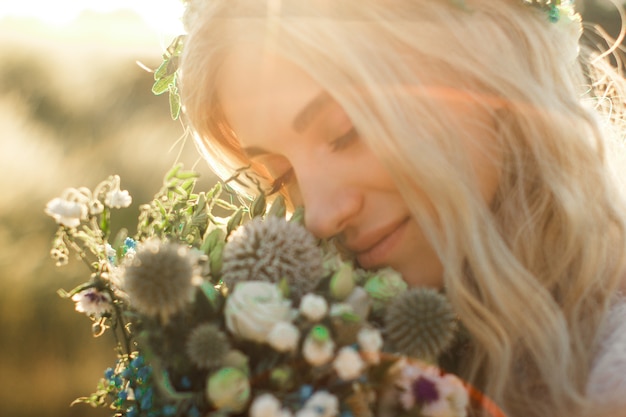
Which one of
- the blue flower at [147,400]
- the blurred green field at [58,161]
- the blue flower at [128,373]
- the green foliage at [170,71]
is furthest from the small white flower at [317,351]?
the blurred green field at [58,161]

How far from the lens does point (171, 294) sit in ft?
3.62

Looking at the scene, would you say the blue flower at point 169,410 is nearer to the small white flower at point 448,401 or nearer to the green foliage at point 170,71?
the small white flower at point 448,401

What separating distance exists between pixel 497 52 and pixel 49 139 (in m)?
2.53

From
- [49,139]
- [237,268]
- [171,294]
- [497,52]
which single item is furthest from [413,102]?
[49,139]

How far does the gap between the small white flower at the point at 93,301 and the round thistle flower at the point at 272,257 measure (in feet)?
0.79

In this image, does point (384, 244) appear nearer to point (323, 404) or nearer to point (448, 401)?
point (448, 401)

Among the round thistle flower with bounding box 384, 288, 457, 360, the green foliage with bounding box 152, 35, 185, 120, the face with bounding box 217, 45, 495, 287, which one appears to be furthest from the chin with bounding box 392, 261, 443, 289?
the green foliage with bounding box 152, 35, 185, 120

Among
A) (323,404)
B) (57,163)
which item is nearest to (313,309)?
(323,404)

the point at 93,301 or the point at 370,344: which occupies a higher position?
the point at 370,344

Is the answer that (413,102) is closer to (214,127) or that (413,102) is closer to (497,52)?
(497,52)

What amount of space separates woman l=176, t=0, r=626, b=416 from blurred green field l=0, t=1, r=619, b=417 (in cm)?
134

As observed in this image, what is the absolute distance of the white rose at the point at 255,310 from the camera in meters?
1.11

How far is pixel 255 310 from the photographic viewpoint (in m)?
1.13

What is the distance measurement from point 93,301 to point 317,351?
545 millimetres
